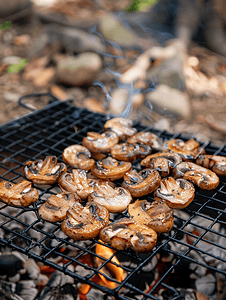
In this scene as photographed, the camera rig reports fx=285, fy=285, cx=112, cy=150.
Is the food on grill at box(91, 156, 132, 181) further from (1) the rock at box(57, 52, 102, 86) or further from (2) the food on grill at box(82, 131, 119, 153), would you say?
(1) the rock at box(57, 52, 102, 86)

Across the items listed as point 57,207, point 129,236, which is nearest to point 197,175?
point 129,236

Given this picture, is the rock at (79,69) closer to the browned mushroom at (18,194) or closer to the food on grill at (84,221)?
the browned mushroom at (18,194)

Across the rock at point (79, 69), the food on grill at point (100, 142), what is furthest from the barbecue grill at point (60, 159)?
the rock at point (79, 69)

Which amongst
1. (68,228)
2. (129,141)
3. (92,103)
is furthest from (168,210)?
(92,103)

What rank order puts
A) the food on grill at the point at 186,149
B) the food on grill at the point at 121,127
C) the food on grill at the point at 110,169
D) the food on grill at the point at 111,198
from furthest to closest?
the food on grill at the point at 121,127, the food on grill at the point at 186,149, the food on grill at the point at 110,169, the food on grill at the point at 111,198

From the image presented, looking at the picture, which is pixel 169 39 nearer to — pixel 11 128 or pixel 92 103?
pixel 92 103

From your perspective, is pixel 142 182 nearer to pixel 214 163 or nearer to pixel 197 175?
pixel 197 175

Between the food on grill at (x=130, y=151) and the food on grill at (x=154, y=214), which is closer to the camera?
the food on grill at (x=154, y=214)
